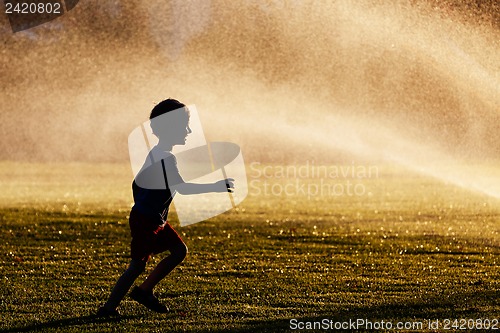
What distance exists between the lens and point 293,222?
16219mm

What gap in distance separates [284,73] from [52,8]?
8.95 metres

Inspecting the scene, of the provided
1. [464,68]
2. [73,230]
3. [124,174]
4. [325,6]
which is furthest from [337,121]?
[73,230]

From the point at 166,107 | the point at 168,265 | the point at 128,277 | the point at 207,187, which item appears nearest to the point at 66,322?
the point at 128,277

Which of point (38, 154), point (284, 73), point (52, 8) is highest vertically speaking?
point (52, 8)

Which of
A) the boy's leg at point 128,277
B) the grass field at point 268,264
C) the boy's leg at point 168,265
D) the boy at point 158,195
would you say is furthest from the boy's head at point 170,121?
the grass field at point 268,264

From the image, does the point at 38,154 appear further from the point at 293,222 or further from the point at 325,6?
the point at 293,222

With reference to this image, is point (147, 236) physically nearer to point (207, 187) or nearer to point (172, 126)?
point (207, 187)

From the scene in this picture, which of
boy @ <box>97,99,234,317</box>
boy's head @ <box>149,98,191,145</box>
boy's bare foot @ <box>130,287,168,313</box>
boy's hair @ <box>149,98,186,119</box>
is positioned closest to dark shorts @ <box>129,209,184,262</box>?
boy @ <box>97,99,234,317</box>

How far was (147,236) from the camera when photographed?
7.45 m

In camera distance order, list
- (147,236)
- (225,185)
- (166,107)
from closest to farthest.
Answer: (225,185) → (166,107) → (147,236)

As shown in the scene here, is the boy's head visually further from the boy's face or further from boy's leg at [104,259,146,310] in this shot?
boy's leg at [104,259,146,310]

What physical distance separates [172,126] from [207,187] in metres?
0.57

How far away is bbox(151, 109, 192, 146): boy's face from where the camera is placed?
7.32m

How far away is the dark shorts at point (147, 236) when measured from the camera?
7.43 m
